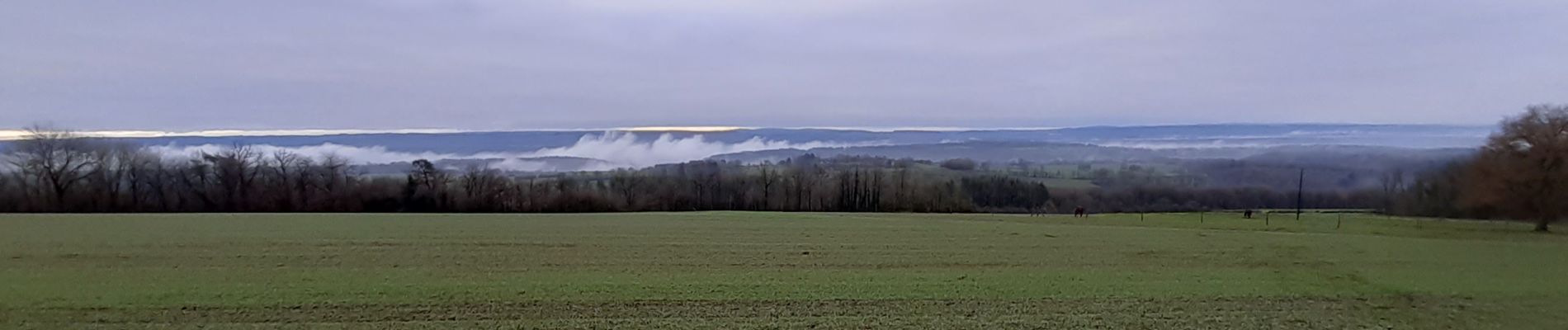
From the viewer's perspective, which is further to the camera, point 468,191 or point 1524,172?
point 468,191

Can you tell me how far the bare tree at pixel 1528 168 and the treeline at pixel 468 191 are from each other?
13.8 metres

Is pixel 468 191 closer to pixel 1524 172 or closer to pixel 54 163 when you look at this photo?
pixel 54 163

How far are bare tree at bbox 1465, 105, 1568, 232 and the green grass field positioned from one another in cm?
133

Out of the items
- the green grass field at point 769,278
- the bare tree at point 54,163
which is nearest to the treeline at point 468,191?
the bare tree at point 54,163

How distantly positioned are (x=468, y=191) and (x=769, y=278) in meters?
49.7

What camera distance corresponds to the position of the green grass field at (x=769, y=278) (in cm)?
1744

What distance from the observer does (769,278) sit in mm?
22531

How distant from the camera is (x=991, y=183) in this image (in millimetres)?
79438

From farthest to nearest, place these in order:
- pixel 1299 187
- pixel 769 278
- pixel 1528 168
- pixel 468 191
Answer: pixel 468 191 → pixel 1299 187 → pixel 1528 168 → pixel 769 278

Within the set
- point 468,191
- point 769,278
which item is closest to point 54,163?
point 468,191

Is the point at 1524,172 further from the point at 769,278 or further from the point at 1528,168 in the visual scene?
the point at 769,278

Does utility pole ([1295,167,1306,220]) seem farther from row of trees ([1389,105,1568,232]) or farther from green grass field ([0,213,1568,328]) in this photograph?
green grass field ([0,213,1568,328])

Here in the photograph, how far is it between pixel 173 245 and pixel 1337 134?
81.3 m

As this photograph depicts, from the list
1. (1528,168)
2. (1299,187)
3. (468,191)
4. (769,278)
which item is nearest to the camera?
(769,278)
